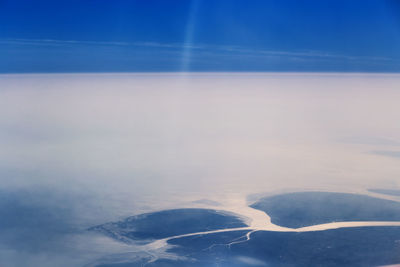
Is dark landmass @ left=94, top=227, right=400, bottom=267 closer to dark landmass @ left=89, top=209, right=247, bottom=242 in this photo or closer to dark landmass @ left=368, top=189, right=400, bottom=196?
dark landmass @ left=89, top=209, right=247, bottom=242

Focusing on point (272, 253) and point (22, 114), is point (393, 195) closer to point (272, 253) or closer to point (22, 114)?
point (272, 253)

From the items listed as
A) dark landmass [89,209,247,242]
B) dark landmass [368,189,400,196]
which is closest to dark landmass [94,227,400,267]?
dark landmass [89,209,247,242]

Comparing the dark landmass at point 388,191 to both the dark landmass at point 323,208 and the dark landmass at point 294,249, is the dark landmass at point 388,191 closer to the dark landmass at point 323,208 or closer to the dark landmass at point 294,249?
the dark landmass at point 323,208

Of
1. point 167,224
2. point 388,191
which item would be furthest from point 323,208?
point 167,224

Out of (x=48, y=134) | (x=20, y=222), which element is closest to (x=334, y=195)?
(x=20, y=222)

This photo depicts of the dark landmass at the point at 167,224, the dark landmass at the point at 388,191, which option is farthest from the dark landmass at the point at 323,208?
the dark landmass at the point at 167,224
